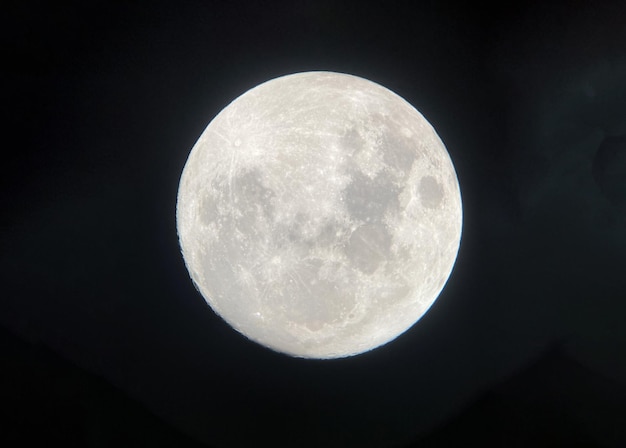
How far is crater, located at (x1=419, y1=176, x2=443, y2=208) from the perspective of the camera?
319cm

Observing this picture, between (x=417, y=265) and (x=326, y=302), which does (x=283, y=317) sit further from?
(x=417, y=265)

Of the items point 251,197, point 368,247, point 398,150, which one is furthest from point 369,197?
point 251,197

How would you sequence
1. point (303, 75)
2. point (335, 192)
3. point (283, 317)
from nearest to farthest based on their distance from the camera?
point (335, 192) → point (283, 317) → point (303, 75)

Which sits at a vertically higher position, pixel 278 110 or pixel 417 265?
pixel 278 110

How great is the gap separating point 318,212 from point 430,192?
71 centimetres

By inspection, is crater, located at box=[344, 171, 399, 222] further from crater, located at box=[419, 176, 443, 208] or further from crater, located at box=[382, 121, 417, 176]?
crater, located at box=[419, 176, 443, 208]

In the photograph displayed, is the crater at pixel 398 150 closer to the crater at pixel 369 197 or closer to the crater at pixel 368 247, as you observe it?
the crater at pixel 369 197

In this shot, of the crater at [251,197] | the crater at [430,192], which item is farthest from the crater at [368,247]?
the crater at [251,197]

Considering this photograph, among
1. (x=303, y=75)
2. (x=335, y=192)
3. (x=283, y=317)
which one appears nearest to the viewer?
(x=335, y=192)

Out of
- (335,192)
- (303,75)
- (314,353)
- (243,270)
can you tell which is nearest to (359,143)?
(335,192)

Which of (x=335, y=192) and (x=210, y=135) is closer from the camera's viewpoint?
(x=335, y=192)

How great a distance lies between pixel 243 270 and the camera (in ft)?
10.2

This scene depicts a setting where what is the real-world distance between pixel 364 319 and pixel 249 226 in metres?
0.86

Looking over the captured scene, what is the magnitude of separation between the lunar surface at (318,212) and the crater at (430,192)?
0.01 metres
